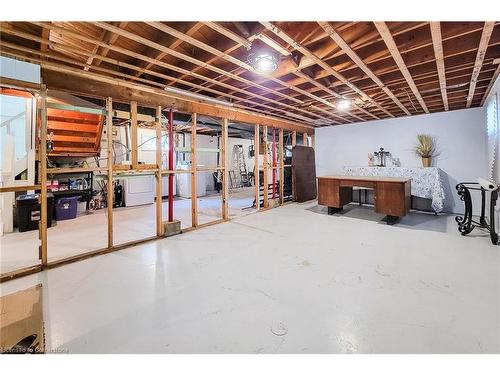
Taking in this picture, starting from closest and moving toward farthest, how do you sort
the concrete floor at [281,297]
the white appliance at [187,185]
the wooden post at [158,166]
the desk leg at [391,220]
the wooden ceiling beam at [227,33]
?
the concrete floor at [281,297]
the wooden ceiling beam at [227,33]
the wooden post at [158,166]
the desk leg at [391,220]
the white appliance at [187,185]

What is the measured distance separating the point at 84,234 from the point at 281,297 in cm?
354

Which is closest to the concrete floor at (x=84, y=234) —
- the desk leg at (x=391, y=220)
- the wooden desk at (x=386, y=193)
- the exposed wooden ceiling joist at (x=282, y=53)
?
the wooden desk at (x=386, y=193)

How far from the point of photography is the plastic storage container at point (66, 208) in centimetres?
480

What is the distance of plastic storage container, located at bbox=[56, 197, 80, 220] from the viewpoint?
15.7 ft

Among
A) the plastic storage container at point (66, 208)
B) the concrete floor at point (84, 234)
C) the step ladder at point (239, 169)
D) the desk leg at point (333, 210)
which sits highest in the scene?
the step ladder at point (239, 169)

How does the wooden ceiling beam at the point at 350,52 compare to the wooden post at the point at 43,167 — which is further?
the wooden post at the point at 43,167

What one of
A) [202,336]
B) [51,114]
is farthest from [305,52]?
[51,114]

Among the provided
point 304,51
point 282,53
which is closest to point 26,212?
point 282,53

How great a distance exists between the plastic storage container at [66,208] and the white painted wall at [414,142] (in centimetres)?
692

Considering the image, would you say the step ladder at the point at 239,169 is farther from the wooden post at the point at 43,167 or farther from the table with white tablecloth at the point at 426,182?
the wooden post at the point at 43,167

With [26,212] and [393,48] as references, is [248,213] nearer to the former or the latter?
[393,48]

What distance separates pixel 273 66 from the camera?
266 cm

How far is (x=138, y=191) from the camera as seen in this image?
6.66 m

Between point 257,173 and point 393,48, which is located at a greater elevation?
point 393,48
